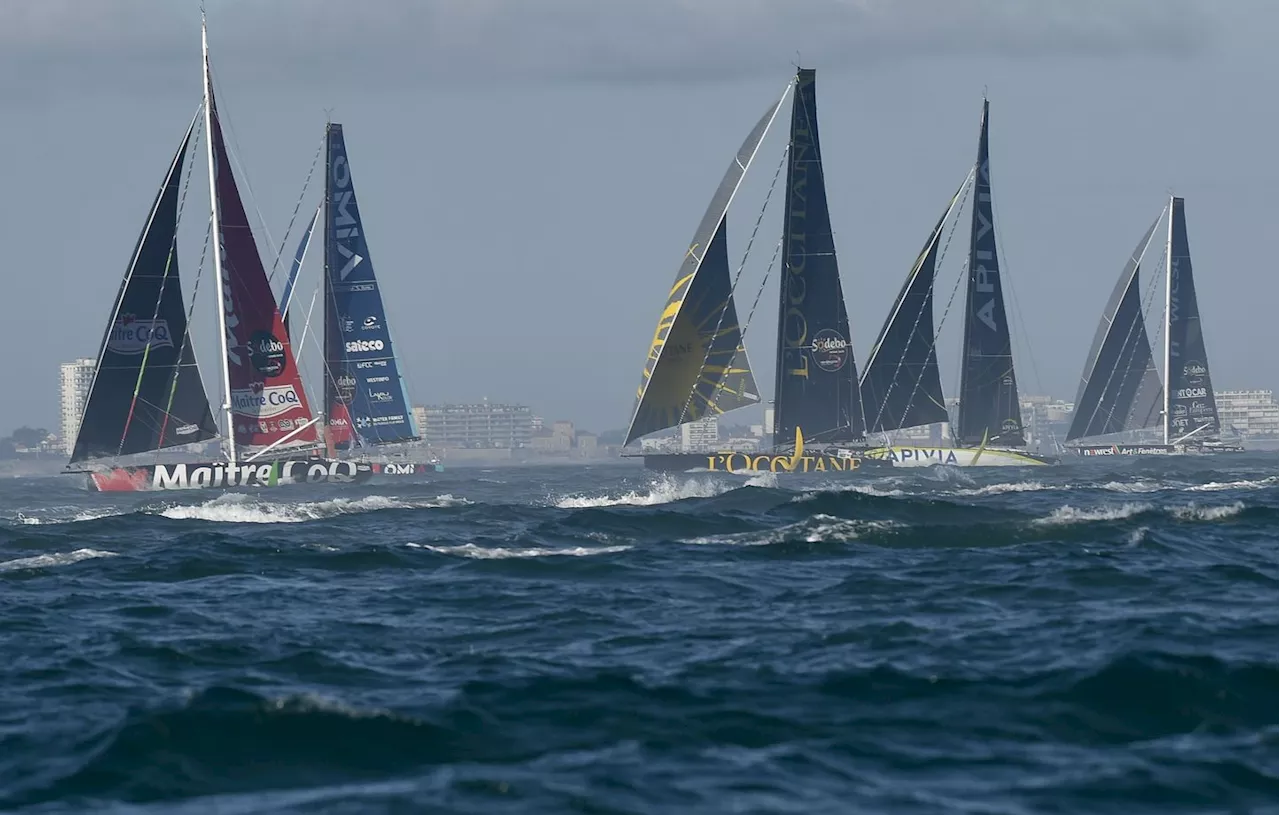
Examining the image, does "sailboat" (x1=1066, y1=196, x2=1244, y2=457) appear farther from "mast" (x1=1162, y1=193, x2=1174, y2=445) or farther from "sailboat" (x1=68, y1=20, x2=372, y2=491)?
"sailboat" (x1=68, y1=20, x2=372, y2=491)

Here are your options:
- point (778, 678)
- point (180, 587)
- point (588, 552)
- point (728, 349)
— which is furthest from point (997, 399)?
point (778, 678)

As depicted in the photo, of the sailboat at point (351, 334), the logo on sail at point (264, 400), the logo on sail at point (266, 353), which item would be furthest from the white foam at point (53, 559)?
the sailboat at point (351, 334)

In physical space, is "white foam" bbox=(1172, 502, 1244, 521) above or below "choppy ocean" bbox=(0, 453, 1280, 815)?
above

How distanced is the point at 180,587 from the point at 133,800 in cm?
1151

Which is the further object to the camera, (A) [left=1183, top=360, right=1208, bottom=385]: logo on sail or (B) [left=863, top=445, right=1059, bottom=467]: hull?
(A) [left=1183, top=360, right=1208, bottom=385]: logo on sail

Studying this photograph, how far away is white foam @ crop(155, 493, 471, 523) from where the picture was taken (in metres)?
37.7

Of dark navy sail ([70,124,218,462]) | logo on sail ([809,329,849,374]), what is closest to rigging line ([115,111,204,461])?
dark navy sail ([70,124,218,462])

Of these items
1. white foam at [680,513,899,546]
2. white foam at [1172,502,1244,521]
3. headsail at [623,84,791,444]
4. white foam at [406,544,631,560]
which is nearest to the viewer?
white foam at [406,544,631,560]

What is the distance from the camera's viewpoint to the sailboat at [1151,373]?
98.2 metres

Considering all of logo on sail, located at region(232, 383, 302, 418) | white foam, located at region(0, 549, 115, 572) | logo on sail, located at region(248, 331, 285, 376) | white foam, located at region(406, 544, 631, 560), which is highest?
logo on sail, located at region(248, 331, 285, 376)

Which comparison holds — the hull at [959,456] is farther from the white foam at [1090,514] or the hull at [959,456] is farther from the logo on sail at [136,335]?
the white foam at [1090,514]

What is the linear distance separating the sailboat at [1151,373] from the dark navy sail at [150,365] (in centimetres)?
5732

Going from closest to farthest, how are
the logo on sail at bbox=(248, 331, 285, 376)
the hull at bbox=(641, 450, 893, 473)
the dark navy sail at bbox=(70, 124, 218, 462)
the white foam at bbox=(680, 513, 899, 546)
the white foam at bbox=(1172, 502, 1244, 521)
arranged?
1. the white foam at bbox=(680, 513, 899, 546)
2. the white foam at bbox=(1172, 502, 1244, 521)
3. the dark navy sail at bbox=(70, 124, 218, 462)
4. the logo on sail at bbox=(248, 331, 285, 376)
5. the hull at bbox=(641, 450, 893, 473)

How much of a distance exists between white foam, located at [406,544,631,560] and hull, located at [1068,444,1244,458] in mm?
83079
